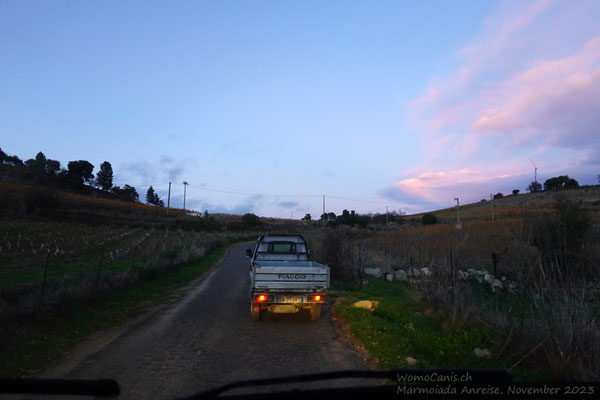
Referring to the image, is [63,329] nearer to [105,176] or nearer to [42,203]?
[42,203]

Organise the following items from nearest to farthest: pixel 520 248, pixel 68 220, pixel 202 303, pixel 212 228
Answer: pixel 520 248 < pixel 202 303 < pixel 68 220 < pixel 212 228

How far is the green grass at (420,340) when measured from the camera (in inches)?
224

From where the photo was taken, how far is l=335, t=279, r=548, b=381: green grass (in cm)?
568

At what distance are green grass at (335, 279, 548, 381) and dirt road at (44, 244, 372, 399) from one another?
50 cm

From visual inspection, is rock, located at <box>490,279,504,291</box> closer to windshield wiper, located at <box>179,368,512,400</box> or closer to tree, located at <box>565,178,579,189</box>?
windshield wiper, located at <box>179,368,512,400</box>

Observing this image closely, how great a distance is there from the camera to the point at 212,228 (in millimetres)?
73062

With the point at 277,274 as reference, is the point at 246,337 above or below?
below

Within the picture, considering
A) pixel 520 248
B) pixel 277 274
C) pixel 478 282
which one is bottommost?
pixel 478 282

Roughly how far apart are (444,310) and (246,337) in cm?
430

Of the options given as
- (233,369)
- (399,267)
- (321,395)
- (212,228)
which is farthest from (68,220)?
(321,395)

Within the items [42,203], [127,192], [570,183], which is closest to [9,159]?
[127,192]

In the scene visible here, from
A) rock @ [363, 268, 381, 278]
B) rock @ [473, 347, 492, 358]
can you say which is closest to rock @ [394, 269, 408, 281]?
rock @ [363, 268, 381, 278]

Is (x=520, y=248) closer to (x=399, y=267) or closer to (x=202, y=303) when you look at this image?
(x=202, y=303)

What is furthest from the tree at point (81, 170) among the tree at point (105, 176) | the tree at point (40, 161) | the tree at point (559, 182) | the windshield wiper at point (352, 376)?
the tree at point (559, 182)
